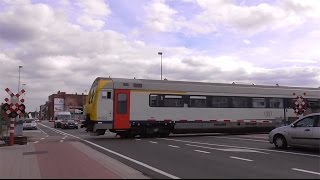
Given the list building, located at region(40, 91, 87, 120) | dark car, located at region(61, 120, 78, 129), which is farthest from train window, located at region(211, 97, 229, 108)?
building, located at region(40, 91, 87, 120)

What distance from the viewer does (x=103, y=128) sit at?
26.4 metres

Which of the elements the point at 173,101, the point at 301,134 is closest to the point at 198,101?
the point at 173,101

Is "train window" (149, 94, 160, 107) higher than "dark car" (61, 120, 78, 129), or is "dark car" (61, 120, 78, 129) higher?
"train window" (149, 94, 160, 107)

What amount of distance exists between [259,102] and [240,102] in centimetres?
175

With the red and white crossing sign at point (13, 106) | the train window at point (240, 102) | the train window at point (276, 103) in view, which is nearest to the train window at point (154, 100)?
the train window at point (240, 102)

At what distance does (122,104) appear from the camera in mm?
27062

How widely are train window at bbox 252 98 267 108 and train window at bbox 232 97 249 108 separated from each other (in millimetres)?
677

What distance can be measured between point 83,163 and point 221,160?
175 inches

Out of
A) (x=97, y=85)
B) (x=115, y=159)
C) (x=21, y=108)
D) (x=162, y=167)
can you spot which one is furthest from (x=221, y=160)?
(x=97, y=85)

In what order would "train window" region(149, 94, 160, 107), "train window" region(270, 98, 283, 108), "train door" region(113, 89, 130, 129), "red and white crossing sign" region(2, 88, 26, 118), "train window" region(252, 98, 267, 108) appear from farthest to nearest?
"train window" region(270, 98, 283, 108)
"train window" region(252, 98, 267, 108)
"train window" region(149, 94, 160, 107)
"train door" region(113, 89, 130, 129)
"red and white crossing sign" region(2, 88, 26, 118)

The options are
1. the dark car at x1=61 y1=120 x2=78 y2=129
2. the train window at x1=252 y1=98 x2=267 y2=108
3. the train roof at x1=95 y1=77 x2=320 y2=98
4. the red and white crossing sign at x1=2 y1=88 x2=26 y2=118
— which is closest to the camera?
the red and white crossing sign at x1=2 y1=88 x2=26 y2=118

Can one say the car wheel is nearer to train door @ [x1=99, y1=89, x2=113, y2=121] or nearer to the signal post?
train door @ [x1=99, y1=89, x2=113, y2=121]

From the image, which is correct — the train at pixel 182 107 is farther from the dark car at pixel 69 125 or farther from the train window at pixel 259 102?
the dark car at pixel 69 125

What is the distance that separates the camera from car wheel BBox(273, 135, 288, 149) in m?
18.2
